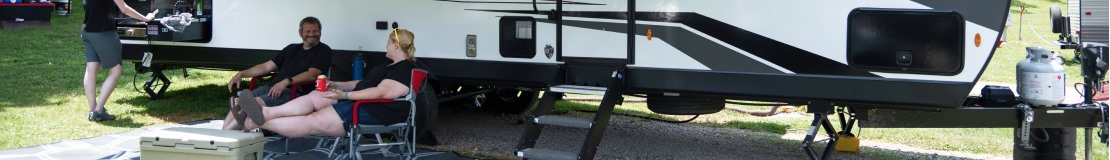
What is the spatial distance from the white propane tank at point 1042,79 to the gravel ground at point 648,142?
1.24 metres

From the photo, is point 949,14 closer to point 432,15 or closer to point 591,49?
point 591,49

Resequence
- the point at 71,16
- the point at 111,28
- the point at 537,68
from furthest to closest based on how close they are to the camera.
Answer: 1. the point at 71,16
2. the point at 111,28
3. the point at 537,68

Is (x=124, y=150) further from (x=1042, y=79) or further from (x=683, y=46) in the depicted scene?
(x=1042, y=79)

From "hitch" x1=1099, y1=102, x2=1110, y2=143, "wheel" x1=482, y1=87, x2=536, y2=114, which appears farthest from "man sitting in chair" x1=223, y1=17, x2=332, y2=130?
"hitch" x1=1099, y1=102, x2=1110, y2=143

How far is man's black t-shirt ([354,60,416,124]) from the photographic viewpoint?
19.8 ft

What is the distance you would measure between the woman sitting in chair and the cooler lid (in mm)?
331

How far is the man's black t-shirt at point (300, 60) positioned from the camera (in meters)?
6.98

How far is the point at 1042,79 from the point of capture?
568 centimetres

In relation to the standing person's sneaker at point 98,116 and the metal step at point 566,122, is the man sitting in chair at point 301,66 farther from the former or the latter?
the metal step at point 566,122

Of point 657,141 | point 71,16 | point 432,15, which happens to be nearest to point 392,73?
point 432,15

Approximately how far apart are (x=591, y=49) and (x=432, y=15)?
105 centimetres

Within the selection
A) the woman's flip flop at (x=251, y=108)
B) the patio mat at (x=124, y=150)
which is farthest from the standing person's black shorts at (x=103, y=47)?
the woman's flip flop at (x=251, y=108)

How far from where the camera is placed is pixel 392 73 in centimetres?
611

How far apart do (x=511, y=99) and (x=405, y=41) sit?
2528 millimetres
